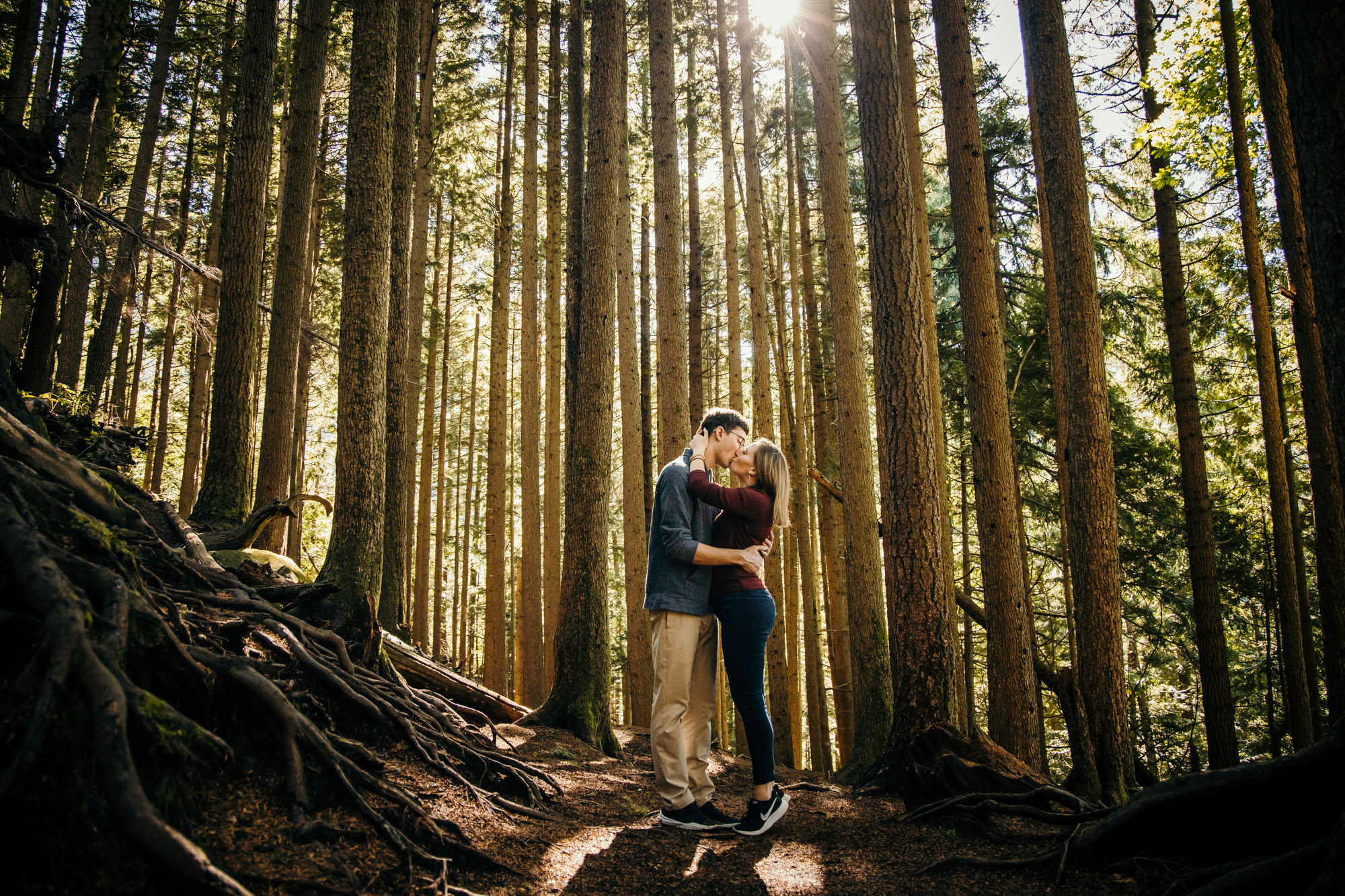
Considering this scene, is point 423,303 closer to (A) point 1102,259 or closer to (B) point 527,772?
(B) point 527,772

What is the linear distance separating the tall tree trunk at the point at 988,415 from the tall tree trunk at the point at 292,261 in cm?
737

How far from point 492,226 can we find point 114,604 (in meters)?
16.4

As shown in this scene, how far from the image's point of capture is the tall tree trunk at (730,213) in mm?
12555

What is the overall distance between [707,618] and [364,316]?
3719mm

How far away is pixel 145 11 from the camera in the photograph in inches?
456

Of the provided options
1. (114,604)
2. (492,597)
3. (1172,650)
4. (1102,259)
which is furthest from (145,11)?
(1172,650)

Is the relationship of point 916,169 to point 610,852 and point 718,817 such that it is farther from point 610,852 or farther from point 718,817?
point 610,852

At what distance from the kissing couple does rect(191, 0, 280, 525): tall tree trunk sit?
17.1 feet

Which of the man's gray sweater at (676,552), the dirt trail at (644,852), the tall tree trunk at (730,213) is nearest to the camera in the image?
the dirt trail at (644,852)

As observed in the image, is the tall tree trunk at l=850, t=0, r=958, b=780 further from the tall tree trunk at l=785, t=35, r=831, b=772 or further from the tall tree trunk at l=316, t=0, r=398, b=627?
the tall tree trunk at l=785, t=35, r=831, b=772

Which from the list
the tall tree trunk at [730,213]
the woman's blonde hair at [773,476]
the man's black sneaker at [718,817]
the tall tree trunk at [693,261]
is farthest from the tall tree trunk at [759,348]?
the woman's blonde hair at [773,476]

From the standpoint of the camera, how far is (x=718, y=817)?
4.22 meters

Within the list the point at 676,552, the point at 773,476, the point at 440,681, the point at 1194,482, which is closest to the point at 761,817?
the point at 676,552

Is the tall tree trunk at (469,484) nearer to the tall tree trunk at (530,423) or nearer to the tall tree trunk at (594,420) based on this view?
the tall tree trunk at (530,423)
